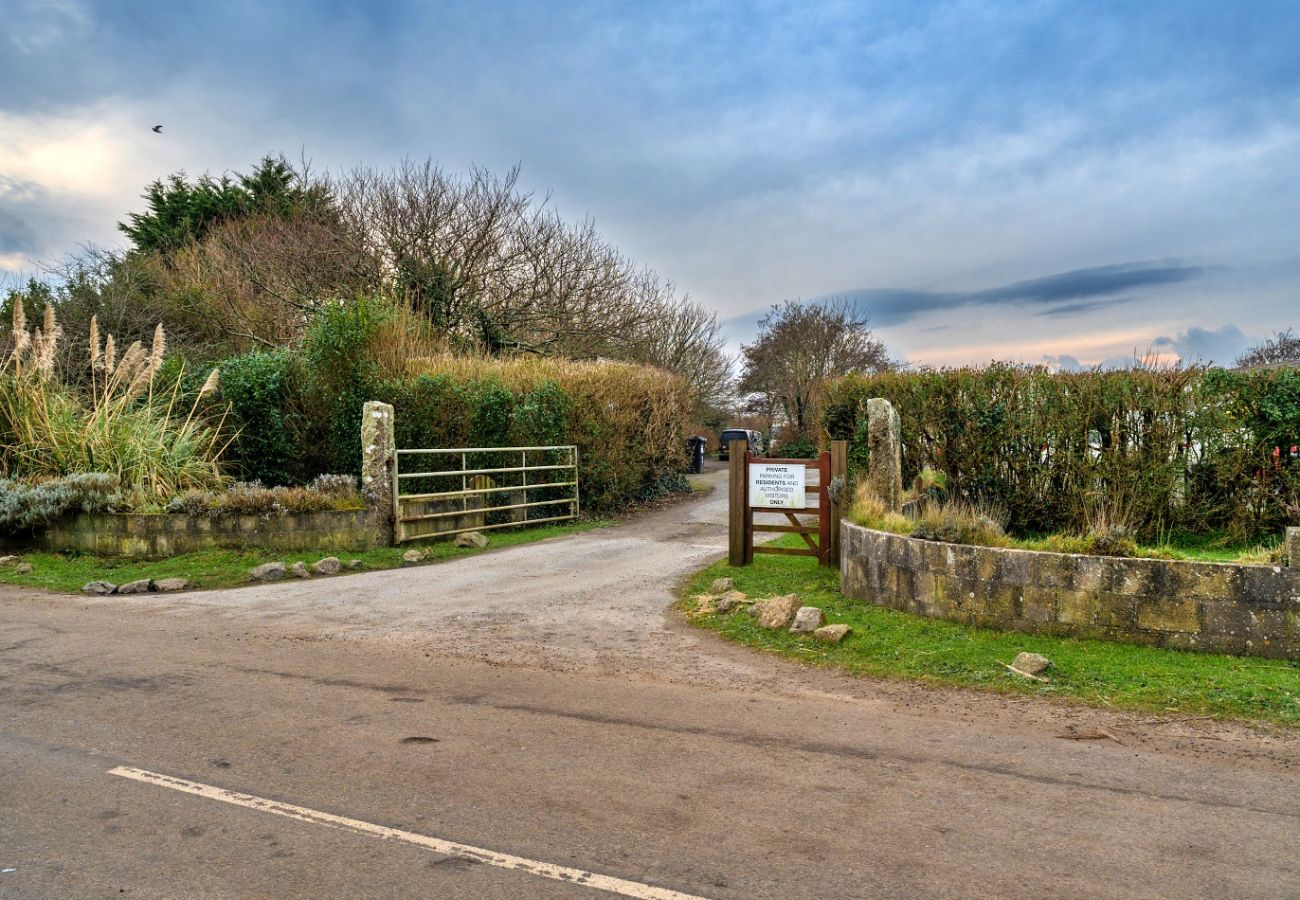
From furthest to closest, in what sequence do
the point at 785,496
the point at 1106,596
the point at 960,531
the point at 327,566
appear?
the point at 327,566, the point at 785,496, the point at 960,531, the point at 1106,596

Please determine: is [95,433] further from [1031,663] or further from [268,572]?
[1031,663]

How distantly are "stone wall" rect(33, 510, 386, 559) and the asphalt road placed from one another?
5093mm

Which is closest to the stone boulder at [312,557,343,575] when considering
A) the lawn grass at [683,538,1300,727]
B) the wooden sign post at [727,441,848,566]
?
the wooden sign post at [727,441,848,566]

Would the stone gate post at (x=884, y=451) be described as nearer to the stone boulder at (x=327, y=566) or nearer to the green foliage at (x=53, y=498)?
the stone boulder at (x=327, y=566)

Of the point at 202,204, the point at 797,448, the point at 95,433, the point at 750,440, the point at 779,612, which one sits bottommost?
the point at 779,612

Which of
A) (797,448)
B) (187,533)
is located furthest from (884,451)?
(797,448)

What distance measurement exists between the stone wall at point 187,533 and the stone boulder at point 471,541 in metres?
2.01

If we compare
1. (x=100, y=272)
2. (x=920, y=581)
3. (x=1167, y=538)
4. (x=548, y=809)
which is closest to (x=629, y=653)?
(x=920, y=581)

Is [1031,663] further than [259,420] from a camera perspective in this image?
No

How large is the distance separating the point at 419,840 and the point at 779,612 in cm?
500

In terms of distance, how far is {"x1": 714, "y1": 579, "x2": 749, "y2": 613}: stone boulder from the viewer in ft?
29.7

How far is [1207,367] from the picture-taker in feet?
38.4

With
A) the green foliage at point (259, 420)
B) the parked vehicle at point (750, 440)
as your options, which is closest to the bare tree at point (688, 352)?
the parked vehicle at point (750, 440)

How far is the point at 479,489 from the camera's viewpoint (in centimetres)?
1612
